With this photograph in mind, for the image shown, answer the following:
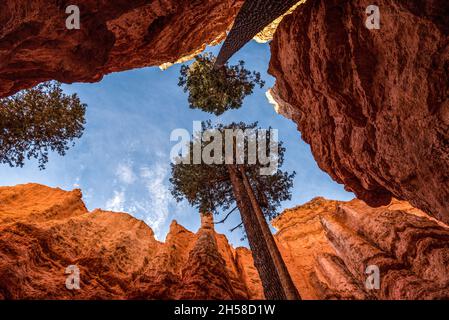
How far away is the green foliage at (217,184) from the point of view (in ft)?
54.9

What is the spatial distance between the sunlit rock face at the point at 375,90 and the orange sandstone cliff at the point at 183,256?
4326 mm

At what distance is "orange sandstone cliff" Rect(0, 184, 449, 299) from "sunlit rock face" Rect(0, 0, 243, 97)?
672 cm

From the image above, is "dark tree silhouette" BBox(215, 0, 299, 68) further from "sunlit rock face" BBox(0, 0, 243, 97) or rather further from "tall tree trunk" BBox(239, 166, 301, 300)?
"tall tree trunk" BBox(239, 166, 301, 300)

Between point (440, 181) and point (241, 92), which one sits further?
point (241, 92)

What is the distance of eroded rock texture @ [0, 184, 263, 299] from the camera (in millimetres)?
9758

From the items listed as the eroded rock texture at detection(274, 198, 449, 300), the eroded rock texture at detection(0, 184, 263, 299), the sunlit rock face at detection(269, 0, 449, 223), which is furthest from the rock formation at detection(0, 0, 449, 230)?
the eroded rock texture at detection(0, 184, 263, 299)

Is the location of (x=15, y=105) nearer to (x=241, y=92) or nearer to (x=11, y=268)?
(x=11, y=268)

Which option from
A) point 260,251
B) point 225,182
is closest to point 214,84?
point 225,182

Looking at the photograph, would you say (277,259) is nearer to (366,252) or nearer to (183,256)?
(366,252)

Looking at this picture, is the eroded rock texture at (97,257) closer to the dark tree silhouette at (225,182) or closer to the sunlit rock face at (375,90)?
the dark tree silhouette at (225,182)

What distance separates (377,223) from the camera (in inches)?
661

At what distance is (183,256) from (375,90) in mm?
16123
